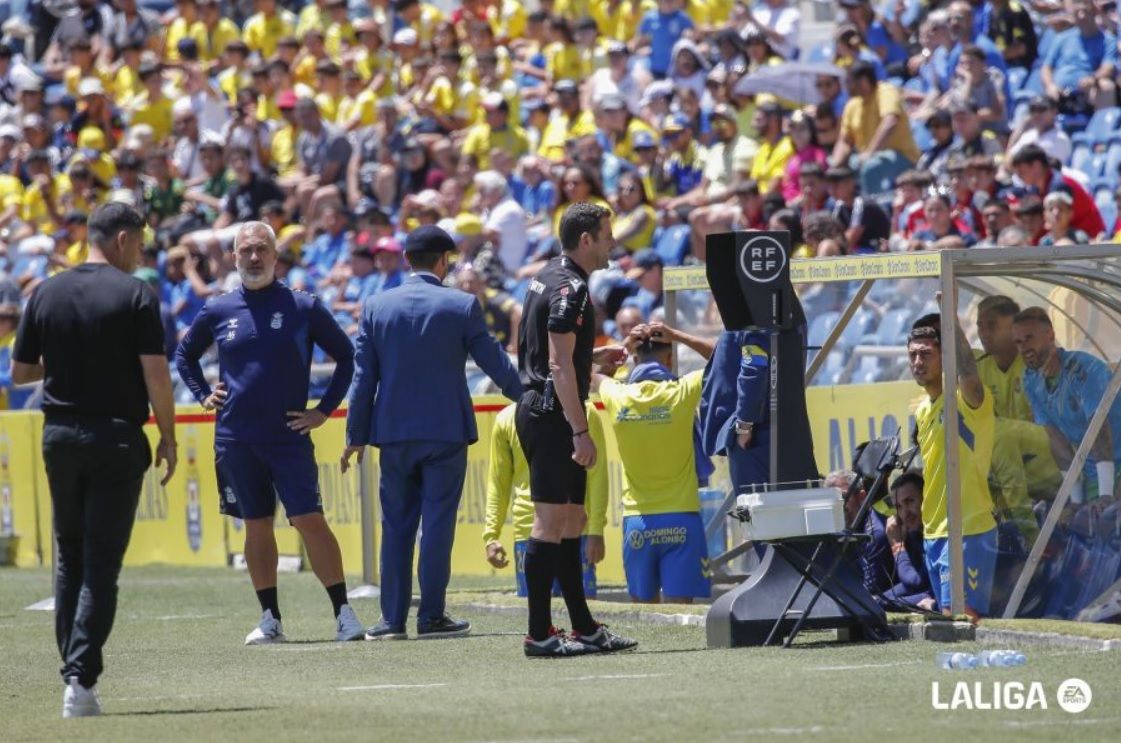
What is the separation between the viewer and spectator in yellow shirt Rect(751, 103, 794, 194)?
800 inches

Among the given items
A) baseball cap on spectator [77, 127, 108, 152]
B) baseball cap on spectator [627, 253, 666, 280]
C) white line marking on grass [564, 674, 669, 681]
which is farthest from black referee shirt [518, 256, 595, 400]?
baseball cap on spectator [77, 127, 108, 152]

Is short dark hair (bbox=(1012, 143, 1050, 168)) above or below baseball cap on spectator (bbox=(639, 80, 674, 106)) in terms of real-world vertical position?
below

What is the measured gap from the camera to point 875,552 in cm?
1238

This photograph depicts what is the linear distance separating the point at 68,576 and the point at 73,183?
1972cm

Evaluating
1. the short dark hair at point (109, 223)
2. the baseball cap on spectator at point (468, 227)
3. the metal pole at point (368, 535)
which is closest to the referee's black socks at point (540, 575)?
Answer: the short dark hair at point (109, 223)

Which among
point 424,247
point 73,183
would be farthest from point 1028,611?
point 73,183

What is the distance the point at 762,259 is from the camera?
34.9 ft

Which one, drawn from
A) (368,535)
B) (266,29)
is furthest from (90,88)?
(368,535)

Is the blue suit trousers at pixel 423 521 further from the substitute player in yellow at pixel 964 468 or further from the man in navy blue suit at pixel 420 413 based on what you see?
the substitute player in yellow at pixel 964 468

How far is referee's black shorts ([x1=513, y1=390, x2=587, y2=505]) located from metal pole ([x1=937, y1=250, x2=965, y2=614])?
217 centimetres

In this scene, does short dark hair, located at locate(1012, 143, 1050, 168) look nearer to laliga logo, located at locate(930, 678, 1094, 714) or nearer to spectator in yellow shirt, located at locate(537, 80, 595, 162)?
spectator in yellow shirt, located at locate(537, 80, 595, 162)

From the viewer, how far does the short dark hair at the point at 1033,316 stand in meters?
11.8

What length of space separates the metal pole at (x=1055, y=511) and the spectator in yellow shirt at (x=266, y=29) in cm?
2056

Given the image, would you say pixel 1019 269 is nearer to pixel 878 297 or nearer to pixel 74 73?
pixel 878 297
